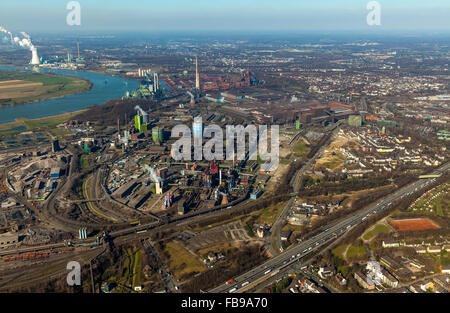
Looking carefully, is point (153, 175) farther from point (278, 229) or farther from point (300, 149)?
point (300, 149)

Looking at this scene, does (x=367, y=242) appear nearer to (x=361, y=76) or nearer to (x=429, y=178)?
(x=429, y=178)

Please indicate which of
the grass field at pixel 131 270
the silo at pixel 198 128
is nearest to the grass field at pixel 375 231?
the grass field at pixel 131 270

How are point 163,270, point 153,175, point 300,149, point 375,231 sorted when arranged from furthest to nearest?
point 300,149 → point 153,175 → point 375,231 → point 163,270

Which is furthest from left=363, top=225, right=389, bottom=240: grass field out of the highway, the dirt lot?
the dirt lot

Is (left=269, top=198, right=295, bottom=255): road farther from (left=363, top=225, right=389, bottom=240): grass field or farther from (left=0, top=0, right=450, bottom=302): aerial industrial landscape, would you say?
(left=363, top=225, right=389, bottom=240): grass field

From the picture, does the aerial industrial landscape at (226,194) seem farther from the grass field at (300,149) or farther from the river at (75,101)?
the river at (75,101)

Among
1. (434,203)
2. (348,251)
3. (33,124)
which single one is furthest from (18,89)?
(434,203)

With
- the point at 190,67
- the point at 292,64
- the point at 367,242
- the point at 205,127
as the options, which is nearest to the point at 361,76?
the point at 292,64
